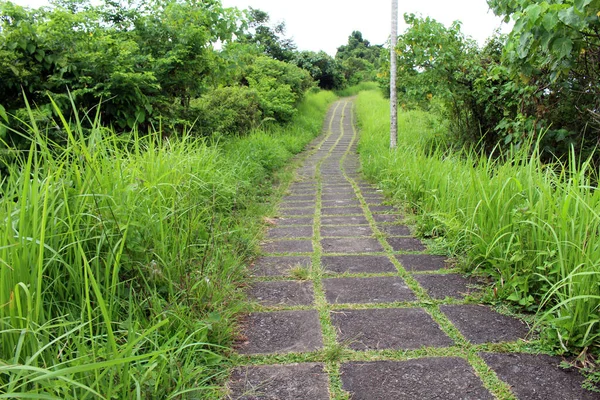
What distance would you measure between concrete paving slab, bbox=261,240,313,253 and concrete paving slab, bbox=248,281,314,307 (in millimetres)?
644

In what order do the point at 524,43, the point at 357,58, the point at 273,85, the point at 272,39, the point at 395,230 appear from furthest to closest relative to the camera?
the point at 357,58 → the point at 272,39 → the point at 273,85 → the point at 395,230 → the point at 524,43

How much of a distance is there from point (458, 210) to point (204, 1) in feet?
15.1

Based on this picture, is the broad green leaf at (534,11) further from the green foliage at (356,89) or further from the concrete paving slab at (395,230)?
the green foliage at (356,89)

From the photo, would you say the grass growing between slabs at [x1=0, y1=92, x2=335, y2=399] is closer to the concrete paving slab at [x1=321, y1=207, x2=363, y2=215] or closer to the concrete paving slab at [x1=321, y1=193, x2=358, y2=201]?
the concrete paving slab at [x1=321, y1=207, x2=363, y2=215]

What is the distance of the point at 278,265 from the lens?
2863 mm

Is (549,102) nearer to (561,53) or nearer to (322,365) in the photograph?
(561,53)

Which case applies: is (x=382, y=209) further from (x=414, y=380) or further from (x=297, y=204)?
(x=414, y=380)

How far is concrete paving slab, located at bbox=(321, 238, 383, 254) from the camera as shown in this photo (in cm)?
315

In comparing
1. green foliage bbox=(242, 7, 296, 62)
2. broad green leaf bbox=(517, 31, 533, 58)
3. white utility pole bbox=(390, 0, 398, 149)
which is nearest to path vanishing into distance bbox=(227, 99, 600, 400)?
broad green leaf bbox=(517, 31, 533, 58)

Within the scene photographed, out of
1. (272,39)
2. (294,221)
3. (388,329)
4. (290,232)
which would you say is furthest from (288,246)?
(272,39)

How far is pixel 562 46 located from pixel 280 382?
2.83 m

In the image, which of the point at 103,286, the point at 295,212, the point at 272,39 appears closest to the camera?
the point at 103,286

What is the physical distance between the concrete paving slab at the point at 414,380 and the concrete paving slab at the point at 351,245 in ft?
4.82

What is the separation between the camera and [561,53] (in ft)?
8.95
